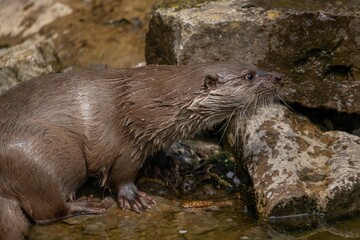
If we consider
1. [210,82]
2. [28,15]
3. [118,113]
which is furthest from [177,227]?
[28,15]

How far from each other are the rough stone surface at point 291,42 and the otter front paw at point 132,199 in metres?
1.10

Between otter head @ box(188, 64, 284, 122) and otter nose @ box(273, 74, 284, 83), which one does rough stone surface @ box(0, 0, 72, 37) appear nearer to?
otter head @ box(188, 64, 284, 122)

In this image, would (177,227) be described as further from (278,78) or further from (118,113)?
(278,78)

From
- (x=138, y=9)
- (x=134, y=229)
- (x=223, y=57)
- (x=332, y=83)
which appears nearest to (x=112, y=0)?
(x=138, y=9)

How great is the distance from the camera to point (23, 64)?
7.41 meters

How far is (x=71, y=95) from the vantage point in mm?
5949

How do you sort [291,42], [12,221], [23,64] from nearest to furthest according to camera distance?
[12,221] → [291,42] → [23,64]

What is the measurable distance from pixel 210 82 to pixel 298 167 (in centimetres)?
82

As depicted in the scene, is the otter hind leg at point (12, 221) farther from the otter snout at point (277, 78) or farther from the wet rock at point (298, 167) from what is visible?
the otter snout at point (277, 78)

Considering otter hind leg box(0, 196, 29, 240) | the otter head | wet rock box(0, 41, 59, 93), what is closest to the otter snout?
the otter head

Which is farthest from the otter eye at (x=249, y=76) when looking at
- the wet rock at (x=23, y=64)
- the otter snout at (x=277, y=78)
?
the wet rock at (x=23, y=64)

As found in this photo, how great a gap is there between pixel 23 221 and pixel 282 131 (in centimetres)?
195

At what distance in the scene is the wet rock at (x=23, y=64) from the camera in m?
Answer: 7.36

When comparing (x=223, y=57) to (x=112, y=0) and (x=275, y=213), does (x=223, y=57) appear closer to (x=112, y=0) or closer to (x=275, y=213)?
(x=275, y=213)
